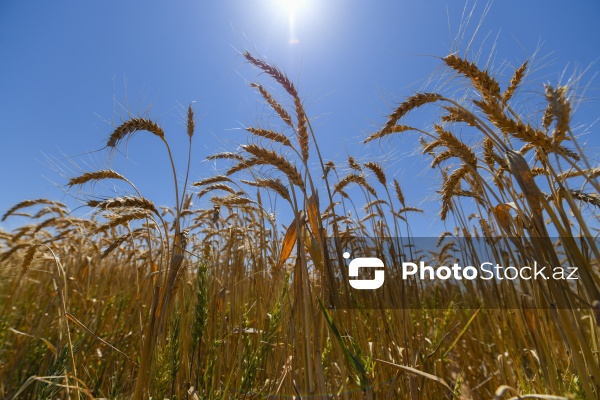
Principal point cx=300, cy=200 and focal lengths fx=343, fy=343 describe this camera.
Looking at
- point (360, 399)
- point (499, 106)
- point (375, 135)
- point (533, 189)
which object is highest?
point (375, 135)

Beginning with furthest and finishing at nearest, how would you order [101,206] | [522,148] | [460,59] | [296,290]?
[522,148], [101,206], [460,59], [296,290]

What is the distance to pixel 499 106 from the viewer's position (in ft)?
4.88

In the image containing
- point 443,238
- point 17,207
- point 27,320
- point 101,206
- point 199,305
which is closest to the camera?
point 199,305

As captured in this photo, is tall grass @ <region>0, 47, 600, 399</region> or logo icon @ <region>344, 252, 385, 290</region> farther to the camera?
logo icon @ <region>344, 252, 385, 290</region>

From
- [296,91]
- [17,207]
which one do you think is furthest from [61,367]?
[17,207]

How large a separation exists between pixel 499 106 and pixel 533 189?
0.50m

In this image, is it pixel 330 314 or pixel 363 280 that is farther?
pixel 363 280

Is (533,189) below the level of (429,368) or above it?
above

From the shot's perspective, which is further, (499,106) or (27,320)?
(27,320)

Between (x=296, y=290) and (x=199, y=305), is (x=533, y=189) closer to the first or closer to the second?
(x=296, y=290)

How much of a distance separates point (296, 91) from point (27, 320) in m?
3.52

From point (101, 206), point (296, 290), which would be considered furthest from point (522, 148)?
point (101, 206)

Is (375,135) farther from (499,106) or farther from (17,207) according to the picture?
(17,207)

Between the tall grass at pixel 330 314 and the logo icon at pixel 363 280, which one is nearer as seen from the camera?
the tall grass at pixel 330 314
